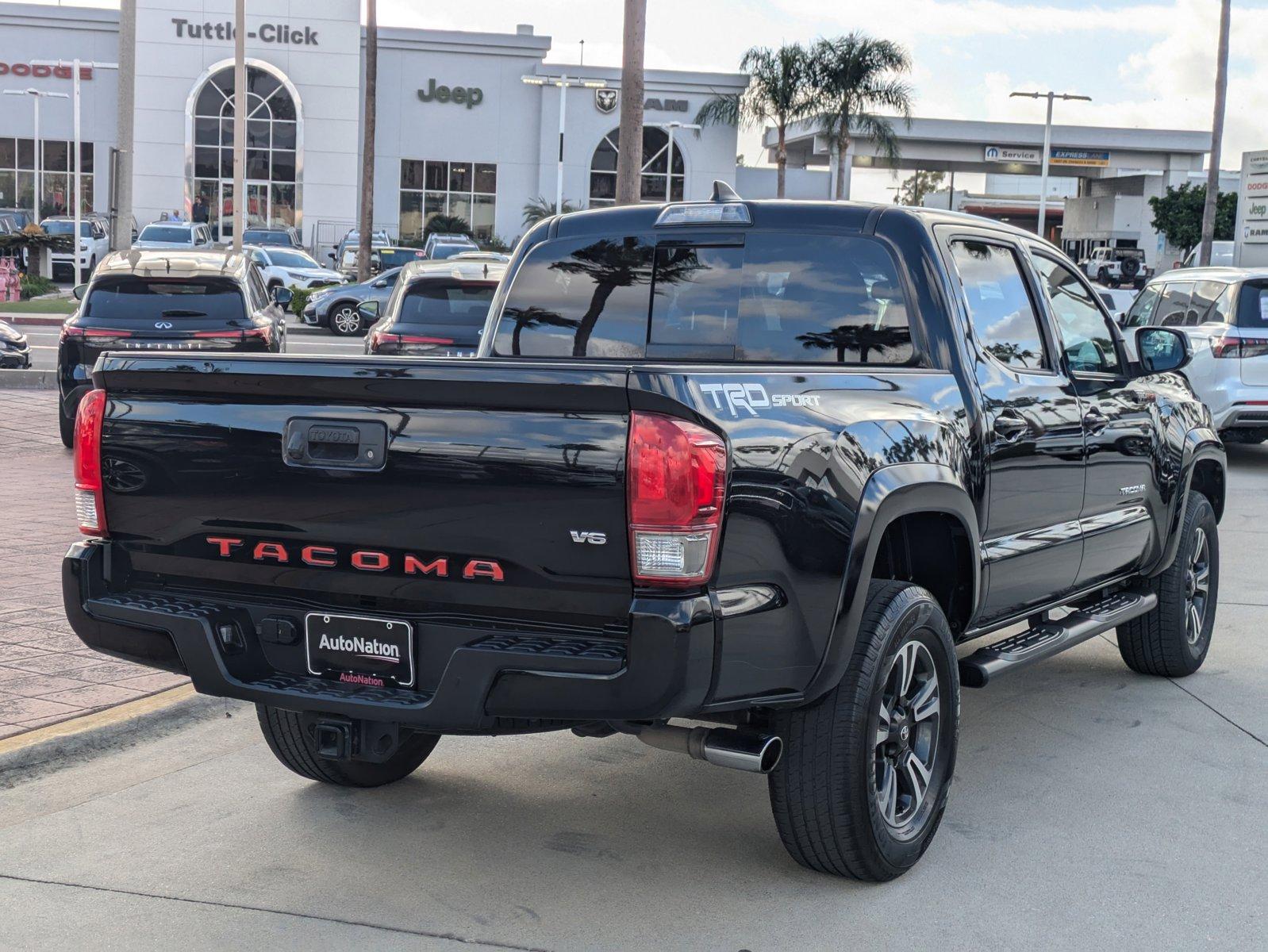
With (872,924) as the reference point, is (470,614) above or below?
above

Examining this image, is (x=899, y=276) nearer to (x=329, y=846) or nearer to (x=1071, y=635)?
(x=1071, y=635)

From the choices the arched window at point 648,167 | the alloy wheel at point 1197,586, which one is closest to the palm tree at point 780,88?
the arched window at point 648,167

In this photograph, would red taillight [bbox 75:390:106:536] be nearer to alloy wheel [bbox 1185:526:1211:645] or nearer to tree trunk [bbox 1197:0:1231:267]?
alloy wheel [bbox 1185:526:1211:645]

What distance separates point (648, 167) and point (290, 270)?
27610 millimetres

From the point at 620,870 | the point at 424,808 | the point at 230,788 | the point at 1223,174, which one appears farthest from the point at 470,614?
the point at 1223,174

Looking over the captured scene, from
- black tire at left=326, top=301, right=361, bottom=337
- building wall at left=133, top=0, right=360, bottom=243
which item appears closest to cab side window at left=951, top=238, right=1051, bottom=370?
black tire at left=326, top=301, right=361, bottom=337

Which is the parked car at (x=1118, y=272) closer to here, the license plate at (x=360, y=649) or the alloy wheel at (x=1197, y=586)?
the alloy wheel at (x=1197, y=586)

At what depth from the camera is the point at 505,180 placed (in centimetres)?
6181

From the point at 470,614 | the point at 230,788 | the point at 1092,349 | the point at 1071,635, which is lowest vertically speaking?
the point at 230,788

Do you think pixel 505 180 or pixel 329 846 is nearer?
pixel 329 846

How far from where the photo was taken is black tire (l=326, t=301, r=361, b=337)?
96.7 feet

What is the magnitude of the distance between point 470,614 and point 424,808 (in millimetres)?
1552

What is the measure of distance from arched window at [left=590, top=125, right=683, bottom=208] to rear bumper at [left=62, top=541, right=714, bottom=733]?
58.8m

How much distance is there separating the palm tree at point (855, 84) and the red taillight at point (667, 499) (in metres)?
51.1
